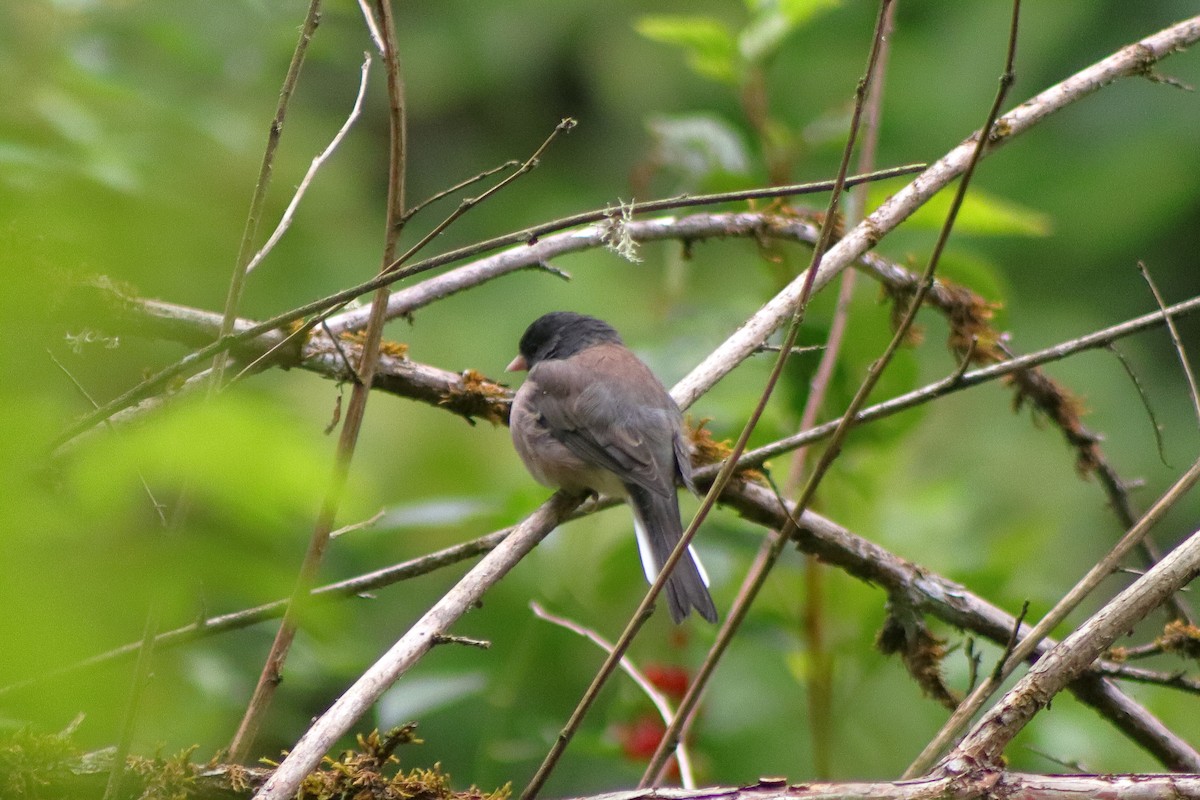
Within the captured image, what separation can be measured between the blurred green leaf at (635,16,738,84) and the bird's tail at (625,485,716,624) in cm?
127

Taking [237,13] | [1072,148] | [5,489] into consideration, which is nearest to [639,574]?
[237,13]

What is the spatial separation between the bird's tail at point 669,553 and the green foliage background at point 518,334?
13 cm

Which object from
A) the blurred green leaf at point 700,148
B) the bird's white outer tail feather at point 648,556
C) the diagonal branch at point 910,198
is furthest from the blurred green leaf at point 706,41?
the bird's white outer tail feather at point 648,556

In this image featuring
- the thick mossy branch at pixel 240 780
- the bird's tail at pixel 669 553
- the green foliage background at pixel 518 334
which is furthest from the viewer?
the bird's tail at pixel 669 553

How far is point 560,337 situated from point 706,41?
1.21 m

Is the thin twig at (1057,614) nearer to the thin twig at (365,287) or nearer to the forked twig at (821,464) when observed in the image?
the forked twig at (821,464)

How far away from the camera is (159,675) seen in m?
0.85

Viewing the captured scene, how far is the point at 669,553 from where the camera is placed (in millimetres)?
2922

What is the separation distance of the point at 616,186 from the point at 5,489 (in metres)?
6.32

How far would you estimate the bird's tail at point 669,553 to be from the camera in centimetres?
260

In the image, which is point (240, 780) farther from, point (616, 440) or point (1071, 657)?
point (616, 440)

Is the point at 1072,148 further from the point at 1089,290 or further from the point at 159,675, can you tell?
the point at 159,675

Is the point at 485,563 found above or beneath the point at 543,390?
beneath

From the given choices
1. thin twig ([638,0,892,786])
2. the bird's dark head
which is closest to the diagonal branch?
thin twig ([638,0,892,786])
